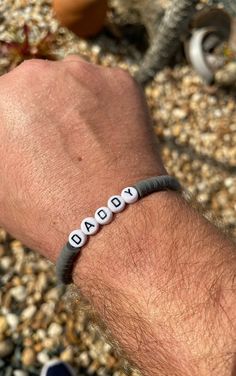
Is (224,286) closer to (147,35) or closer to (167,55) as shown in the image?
(167,55)

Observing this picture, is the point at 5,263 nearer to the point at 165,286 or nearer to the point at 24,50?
the point at 24,50

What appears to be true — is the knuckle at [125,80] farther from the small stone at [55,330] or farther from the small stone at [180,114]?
the small stone at [180,114]

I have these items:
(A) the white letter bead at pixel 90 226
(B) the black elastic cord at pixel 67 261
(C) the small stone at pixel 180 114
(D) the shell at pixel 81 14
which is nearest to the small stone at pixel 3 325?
(B) the black elastic cord at pixel 67 261

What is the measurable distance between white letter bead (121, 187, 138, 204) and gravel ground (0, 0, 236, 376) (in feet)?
2.41

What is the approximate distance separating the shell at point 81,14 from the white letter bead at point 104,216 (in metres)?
1.97

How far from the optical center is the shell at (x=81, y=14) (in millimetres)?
2748

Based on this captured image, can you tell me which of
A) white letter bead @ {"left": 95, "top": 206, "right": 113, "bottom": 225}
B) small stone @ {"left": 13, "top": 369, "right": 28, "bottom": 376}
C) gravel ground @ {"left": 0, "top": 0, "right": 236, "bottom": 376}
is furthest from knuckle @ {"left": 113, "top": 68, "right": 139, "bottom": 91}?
small stone @ {"left": 13, "top": 369, "right": 28, "bottom": 376}

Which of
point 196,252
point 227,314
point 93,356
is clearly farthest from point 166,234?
point 93,356

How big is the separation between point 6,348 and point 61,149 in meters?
1.12

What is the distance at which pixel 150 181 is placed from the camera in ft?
3.76

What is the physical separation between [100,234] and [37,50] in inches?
68.2

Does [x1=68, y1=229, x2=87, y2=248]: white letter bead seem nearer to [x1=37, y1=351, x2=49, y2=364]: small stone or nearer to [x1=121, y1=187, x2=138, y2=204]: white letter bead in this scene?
[x1=121, y1=187, x2=138, y2=204]: white letter bead

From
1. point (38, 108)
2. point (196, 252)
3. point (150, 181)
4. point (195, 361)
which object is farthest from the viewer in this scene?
point (38, 108)

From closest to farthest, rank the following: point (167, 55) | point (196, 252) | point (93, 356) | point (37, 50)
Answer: point (196, 252)
point (93, 356)
point (37, 50)
point (167, 55)
